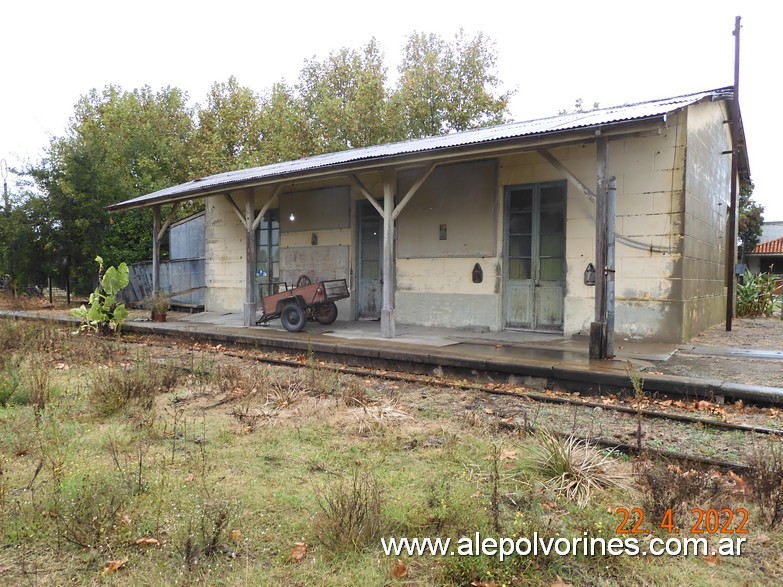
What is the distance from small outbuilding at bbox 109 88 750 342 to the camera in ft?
26.0

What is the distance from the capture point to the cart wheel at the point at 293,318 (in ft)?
33.3

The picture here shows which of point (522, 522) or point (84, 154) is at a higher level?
point (84, 154)

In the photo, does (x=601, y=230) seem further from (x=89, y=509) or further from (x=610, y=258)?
(x=89, y=509)

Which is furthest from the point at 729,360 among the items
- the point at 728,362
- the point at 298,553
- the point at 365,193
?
the point at 298,553

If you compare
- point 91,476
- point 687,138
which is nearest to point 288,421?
point 91,476

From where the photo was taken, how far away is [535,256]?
9398mm

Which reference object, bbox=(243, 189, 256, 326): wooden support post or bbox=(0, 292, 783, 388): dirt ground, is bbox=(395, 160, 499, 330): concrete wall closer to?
bbox=(243, 189, 256, 326): wooden support post

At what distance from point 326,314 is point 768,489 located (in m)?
9.15

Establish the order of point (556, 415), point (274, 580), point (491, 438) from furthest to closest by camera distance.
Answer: point (556, 415), point (491, 438), point (274, 580)

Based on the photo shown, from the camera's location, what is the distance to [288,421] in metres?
4.57

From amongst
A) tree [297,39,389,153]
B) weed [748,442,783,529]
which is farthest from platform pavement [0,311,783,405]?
tree [297,39,389,153]

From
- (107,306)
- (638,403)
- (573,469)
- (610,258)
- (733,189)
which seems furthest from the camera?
(733,189)

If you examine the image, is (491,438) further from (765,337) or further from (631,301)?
(765,337)

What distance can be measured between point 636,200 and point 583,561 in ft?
23.0
